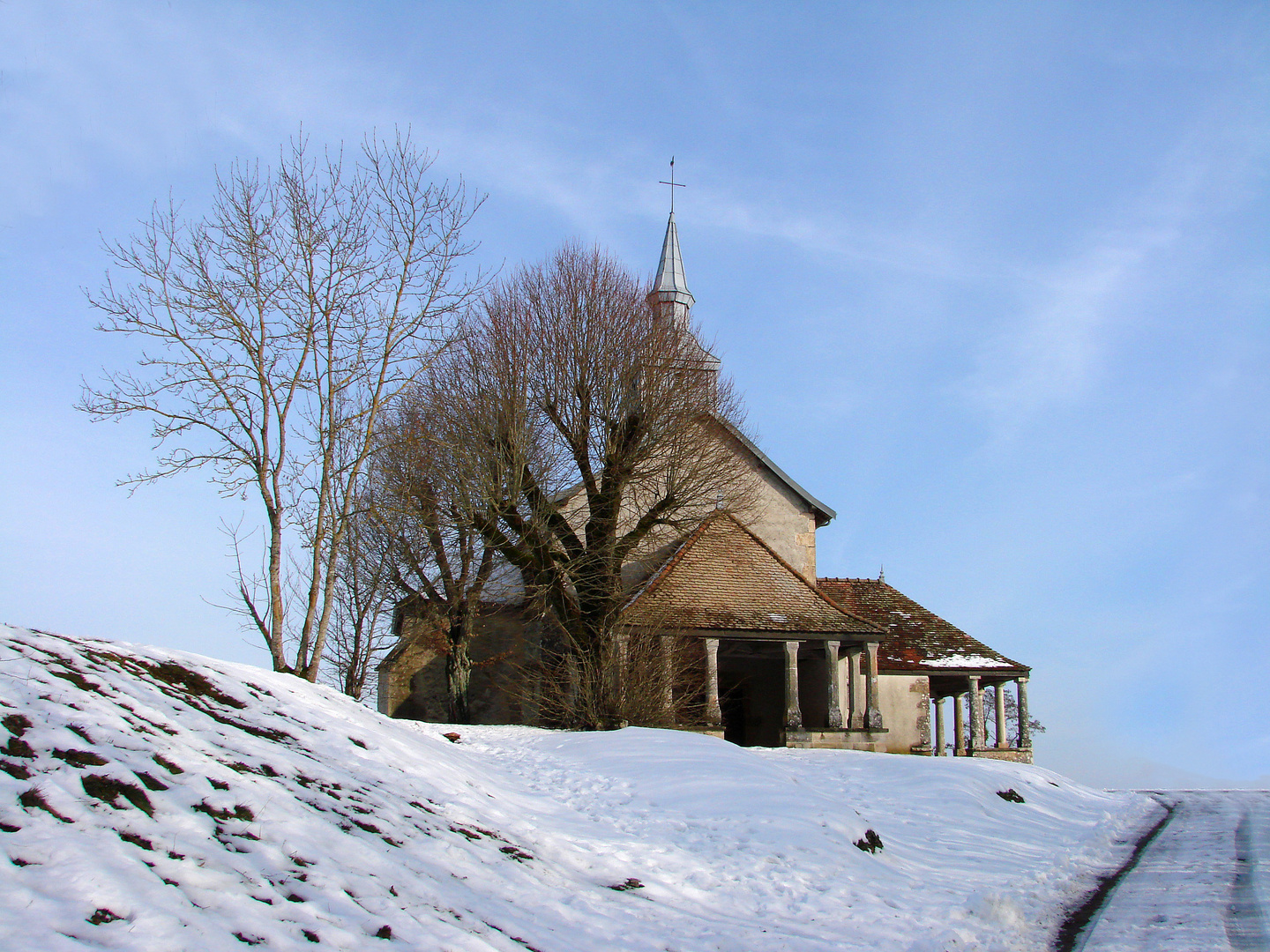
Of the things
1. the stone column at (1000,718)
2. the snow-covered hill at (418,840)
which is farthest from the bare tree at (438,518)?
the stone column at (1000,718)

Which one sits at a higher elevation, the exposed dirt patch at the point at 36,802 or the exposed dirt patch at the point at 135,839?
the exposed dirt patch at the point at 36,802

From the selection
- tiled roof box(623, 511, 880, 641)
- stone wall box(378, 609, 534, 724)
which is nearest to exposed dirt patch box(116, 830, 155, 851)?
tiled roof box(623, 511, 880, 641)

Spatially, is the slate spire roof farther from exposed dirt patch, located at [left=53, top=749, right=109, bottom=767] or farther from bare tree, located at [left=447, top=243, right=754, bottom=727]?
exposed dirt patch, located at [left=53, top=749, right=109, bottom=767]

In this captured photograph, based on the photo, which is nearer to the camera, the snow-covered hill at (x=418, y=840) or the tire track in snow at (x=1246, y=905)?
the snow-covered hill at (x=418, y=840)

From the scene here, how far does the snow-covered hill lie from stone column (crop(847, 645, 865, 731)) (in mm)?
8354

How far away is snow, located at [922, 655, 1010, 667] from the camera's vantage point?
24094 mm

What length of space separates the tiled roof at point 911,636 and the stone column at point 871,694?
2.24 meters

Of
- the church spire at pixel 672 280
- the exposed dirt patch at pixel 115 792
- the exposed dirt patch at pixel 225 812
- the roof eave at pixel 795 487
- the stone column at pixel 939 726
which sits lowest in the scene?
the stone column at pixel 939 726

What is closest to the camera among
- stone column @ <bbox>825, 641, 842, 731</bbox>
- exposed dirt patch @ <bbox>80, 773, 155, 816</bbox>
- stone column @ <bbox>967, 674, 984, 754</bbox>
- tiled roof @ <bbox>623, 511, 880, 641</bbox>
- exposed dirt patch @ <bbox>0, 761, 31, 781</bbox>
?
exposed dirt patch @ <bbox>0, 761, 31, 781</bbox>

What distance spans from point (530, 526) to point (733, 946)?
12004 mm

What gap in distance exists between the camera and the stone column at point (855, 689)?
798 inches

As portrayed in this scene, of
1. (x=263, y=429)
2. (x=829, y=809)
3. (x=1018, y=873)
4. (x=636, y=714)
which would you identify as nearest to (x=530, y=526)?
(x=636, y=714)

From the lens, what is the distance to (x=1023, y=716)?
24156 millimetres

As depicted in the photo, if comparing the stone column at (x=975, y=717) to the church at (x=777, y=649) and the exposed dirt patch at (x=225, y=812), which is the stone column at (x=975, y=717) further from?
the exposed dirt patch at (x=225, y=812)
